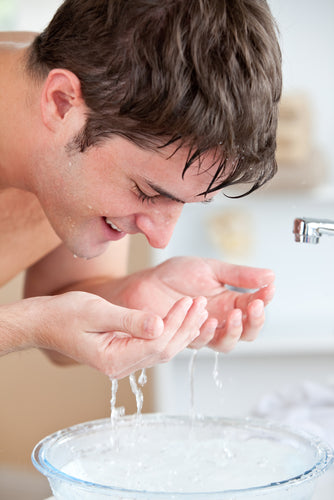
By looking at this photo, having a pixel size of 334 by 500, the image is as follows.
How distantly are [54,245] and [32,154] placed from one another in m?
0.32

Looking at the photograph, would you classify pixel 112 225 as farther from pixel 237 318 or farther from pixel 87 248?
pixel 237 318

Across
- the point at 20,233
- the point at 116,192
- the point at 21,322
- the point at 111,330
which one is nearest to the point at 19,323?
the point at 21,322

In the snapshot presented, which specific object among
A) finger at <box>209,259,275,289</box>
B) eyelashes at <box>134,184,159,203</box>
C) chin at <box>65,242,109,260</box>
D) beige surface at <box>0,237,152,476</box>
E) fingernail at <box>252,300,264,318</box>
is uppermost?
eyelashes at <box>134,184,159,203</box>

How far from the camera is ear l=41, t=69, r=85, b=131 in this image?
2.77ft

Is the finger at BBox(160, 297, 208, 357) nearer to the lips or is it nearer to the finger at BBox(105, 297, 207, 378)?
the finger at BBox(105, 297, 207, 378)

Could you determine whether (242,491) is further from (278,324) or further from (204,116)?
(278,324)

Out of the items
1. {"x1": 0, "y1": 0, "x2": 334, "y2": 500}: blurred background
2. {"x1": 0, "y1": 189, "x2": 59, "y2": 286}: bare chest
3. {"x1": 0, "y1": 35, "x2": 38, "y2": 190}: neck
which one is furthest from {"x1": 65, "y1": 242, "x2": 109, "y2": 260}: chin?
{"x1": 0, "y1": 0, "x2": 334, "y2": 500}: blurred background

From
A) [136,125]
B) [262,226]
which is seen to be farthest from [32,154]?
[262,226]

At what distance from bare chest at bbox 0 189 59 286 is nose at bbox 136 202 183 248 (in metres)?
0.33

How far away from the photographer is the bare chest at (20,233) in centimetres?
116

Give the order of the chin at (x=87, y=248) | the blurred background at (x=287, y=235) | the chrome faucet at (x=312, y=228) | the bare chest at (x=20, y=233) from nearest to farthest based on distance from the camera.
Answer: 1. the chrome faucet at (x=312, y=228)
2. the chin at (x=87, y=248)
3. the bare chest at (x=20, y=233)
4. the blurred background at (x=287, y=235)

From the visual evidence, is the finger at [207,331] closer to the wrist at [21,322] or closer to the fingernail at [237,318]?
the fingernail at [237,318]

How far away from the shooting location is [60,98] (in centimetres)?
87

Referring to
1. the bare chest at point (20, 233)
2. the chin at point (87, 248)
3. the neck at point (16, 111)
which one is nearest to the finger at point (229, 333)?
the chin at point (87, 248)
